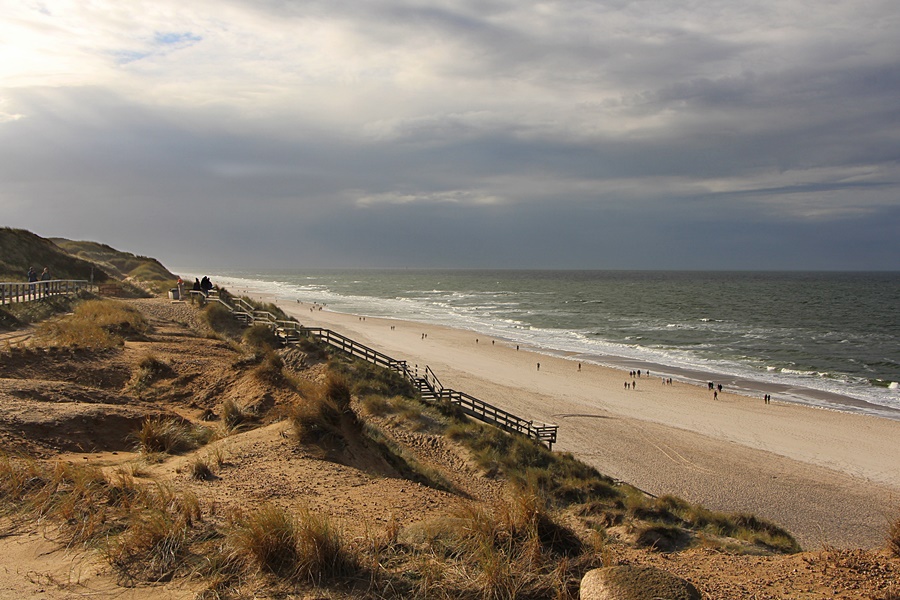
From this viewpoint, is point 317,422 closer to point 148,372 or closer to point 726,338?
point 148,372

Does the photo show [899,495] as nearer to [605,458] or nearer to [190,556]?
[605,458]

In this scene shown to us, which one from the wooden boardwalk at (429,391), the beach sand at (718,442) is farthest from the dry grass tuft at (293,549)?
the wooden boardwalk at (429,391)

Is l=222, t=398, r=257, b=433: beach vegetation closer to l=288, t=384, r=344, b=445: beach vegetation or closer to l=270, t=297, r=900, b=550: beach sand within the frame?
l=288, t=384, r=344, b=445: beach vegetation

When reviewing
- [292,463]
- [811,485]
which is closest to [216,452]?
[292,463]

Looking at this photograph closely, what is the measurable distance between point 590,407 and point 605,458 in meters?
8.87

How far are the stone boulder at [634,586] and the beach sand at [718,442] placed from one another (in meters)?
14.6

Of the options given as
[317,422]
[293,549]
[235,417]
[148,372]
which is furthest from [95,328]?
[293,549]

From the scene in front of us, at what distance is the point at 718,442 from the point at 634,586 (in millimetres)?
24982

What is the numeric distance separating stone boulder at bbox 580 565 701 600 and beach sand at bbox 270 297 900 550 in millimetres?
14569

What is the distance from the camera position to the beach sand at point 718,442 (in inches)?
757

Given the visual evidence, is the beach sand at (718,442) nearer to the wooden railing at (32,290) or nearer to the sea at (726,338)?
the sea at (726,338)

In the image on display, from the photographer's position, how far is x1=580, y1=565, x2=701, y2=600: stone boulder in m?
4.71

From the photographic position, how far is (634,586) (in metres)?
4.80

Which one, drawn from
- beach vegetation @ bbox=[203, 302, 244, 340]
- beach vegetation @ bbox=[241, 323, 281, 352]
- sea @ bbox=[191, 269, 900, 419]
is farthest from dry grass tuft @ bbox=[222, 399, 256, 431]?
sea @ bbox=[191, 269, 900, 419]
